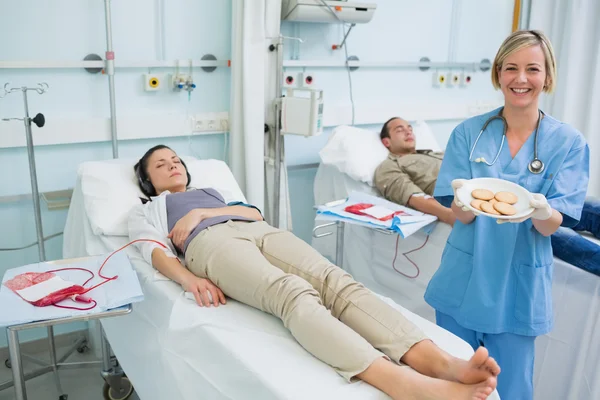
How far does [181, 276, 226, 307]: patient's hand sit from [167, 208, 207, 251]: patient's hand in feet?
0.87

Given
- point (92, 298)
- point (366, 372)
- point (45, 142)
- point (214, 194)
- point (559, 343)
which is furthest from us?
point (45, 142)

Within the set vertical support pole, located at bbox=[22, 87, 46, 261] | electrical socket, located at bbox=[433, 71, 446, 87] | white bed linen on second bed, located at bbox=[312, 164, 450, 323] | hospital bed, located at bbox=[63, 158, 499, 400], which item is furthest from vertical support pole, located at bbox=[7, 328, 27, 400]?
electrical socket, located at bbox=[433, 71, 446, 87]

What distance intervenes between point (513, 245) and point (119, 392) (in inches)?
62.6

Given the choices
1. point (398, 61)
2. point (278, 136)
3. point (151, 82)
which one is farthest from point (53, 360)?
point (398, 61)

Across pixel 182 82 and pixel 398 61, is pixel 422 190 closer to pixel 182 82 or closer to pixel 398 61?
pixel 398 61

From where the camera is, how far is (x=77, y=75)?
2633 millimetres

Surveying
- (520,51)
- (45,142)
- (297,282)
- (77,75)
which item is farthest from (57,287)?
(520,51)

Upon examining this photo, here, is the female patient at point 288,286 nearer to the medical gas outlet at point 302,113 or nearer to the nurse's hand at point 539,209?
the nurse's hand at point 539,209

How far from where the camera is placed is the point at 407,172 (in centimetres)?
306

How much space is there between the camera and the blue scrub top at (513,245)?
5.82 feet

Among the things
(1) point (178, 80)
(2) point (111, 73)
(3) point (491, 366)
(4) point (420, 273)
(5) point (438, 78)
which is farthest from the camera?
(5) point (438, 78)

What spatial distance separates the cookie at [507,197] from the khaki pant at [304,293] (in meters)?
0.46

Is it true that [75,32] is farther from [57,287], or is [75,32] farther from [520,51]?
[520,51]

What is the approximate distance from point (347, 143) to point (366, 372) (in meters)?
1.83
